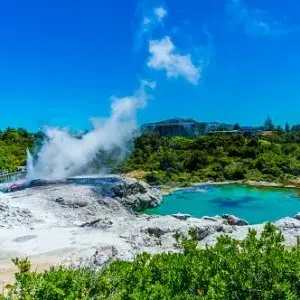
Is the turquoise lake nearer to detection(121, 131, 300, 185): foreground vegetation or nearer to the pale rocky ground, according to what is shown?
the pale rocky ground

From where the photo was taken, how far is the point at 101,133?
48.9 metres

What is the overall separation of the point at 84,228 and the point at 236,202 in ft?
61.6

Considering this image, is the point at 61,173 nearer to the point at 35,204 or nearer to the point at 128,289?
the point at 35,204

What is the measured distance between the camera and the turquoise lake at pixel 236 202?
34094mm

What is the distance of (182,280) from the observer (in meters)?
10.2

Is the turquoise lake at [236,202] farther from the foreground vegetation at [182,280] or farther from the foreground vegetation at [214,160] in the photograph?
the foreground vegetation at [182,280]

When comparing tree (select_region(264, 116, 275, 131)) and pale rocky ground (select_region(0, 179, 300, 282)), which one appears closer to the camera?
pale rocky ground (select_region(0, 179, 300, 282))

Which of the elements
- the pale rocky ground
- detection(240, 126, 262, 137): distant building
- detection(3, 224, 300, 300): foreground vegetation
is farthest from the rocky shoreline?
detection(3, 224, 300, 300): foreground vegetation

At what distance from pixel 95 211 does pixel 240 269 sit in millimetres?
21356

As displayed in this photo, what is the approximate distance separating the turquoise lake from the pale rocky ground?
5.10 metres

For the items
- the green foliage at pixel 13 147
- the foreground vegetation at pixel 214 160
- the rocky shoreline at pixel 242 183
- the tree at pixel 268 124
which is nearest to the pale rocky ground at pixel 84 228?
the rocky shoreline at pixel 242 183

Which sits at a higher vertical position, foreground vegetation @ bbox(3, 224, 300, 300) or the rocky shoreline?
the rocky shoreline

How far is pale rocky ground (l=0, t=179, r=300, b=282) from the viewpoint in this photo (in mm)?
18520

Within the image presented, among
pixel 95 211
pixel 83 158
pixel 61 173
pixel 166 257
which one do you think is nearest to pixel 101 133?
pixel 83 158
